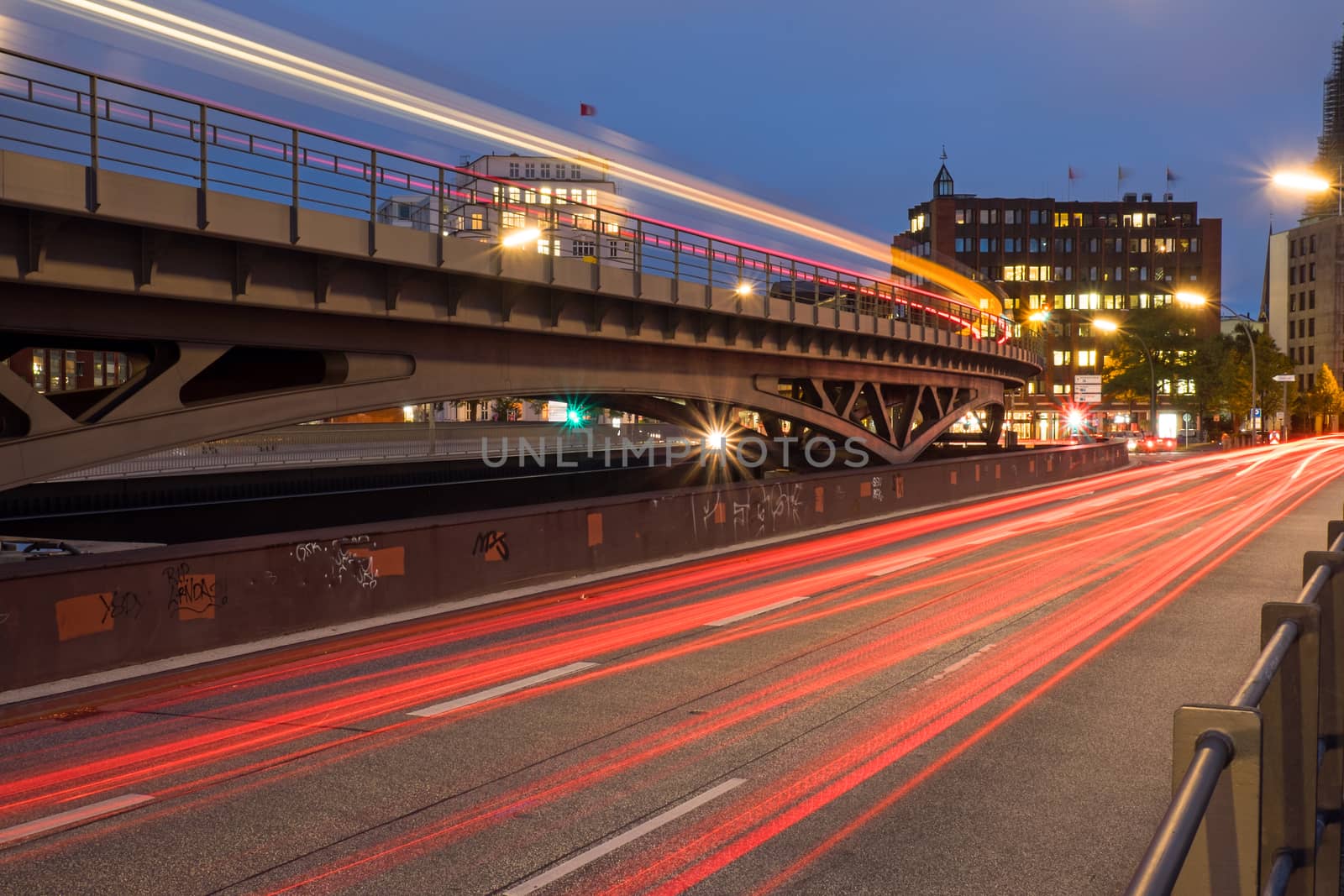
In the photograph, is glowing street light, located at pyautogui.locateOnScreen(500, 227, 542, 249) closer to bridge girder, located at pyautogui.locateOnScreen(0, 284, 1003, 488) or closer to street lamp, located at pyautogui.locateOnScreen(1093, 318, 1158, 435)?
bridge girder, located at pyautogui.locateOnScreen(0, 284, 1003, 488)

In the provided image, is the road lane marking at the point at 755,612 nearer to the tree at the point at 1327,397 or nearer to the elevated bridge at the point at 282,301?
the elevated bridge at the point at 282,301

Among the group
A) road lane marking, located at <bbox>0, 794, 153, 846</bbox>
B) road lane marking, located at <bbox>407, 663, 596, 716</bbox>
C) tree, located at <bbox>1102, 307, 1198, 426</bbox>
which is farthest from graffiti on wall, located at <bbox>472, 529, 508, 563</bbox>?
tree, located at <bbox>1102, 307, 1198, 426</bbox>

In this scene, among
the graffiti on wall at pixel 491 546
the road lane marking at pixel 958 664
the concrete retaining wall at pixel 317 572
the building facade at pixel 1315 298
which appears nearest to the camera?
the concrete retaining wall at pixel 317 572

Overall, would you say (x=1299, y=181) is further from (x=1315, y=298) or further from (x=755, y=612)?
(x=1315, y=298)

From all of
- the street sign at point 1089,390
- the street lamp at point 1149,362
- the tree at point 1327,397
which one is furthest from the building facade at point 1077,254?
the street sign at point 1089,390

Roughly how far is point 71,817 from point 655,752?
3.77 metres

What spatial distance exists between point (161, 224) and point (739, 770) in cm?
1013

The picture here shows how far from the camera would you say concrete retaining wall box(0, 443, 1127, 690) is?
33.8 ft

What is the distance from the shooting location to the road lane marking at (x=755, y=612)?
1350 centimetres

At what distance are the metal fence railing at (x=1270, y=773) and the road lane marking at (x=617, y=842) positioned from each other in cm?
343

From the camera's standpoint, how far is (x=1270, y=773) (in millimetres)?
3428

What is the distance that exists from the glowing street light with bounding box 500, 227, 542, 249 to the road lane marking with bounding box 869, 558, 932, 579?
25.8ft

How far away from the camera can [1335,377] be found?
127250mm

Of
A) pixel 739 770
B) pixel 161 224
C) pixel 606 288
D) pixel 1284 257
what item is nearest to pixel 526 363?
pixel 606 288
